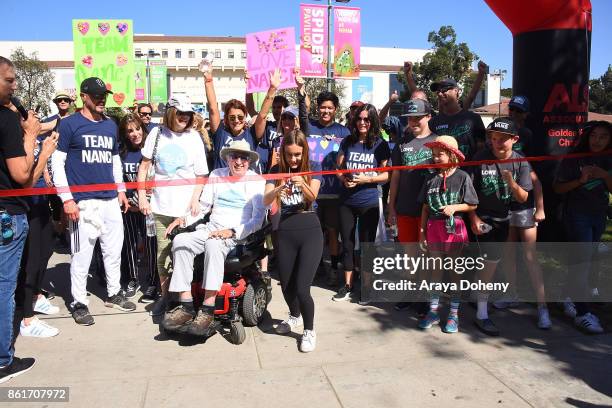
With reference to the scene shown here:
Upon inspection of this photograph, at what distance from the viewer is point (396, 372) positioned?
352cm

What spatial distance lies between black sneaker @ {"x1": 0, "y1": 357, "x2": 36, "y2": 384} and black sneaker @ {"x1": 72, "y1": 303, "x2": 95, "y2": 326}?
808mm

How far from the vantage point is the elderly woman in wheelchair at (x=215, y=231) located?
4.08 metres

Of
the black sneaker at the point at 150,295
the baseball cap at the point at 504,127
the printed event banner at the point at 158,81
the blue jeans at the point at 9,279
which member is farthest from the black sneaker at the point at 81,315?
the printed event banner at the point at 158,81

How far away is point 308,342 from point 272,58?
4.56 meters

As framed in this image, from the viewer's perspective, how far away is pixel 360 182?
5066mm

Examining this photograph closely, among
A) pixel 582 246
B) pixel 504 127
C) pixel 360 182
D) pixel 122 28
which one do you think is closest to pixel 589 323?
pixel 582 246

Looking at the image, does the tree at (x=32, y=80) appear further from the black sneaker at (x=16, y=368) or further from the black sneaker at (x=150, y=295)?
the black sneaker at (x=16, y=368)

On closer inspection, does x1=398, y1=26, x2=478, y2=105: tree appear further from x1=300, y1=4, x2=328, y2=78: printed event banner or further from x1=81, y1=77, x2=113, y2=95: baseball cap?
x1=81, y1=77, x2=113, y2=95: baseball cap

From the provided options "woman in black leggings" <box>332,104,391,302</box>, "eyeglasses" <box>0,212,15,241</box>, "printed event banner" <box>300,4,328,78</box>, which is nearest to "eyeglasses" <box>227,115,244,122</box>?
"woman in black leggings" <box>332,104,391,302</box>

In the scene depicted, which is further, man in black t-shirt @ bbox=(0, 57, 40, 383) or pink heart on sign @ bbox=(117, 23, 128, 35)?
pink heart on sign @ bbox=(117, 23, 128, 35)

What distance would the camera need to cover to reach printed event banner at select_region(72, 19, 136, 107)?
8.62 meters

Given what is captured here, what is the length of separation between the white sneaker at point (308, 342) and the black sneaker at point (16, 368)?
2042 millimetres

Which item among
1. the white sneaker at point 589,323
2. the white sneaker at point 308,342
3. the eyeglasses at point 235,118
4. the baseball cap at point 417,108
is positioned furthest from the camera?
the eyeglasses at point 235,118

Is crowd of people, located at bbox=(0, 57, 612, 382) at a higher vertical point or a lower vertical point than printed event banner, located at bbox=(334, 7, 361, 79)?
lower
